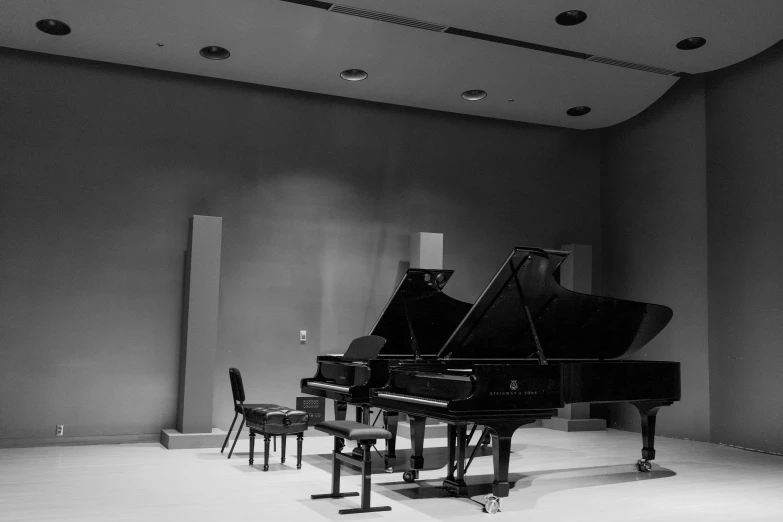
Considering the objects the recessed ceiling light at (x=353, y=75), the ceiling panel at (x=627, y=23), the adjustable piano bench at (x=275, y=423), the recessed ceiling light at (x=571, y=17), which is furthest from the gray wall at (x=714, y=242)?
the adjustable piano bench at (x=275, y=423)

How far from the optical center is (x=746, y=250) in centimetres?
755

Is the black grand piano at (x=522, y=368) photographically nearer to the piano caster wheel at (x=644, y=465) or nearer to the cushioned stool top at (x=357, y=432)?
the piano caster wheel at (x=644, y=465)

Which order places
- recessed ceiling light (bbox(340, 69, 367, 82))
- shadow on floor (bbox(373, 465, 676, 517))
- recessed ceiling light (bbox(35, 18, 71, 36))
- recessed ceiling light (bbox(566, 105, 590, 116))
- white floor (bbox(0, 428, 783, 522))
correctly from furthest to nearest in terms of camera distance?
1. recessed ceiling light (bbox(566, 105, 590, 116))
2. recessed ceiling light (bbox(340, 69, 367, 82))
3. recessed ceiling light (bbox(35, 18, 71, 36))
4. shadow on floor (bbox(373, 465, 676, 517))
5. white floor (bbox(0, 428, 783, 522))

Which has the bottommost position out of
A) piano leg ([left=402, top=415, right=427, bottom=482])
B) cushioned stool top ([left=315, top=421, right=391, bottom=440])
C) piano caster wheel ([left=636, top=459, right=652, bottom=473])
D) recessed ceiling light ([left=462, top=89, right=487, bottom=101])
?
piano caster wheel ([left=636, top=459, right=652, bottom=473])

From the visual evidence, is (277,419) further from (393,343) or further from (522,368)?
(522,368)

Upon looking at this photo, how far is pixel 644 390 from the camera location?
5715 mm

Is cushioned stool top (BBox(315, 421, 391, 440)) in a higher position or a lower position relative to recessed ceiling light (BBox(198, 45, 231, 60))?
lower

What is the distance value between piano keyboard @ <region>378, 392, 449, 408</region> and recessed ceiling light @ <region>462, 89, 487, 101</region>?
4193 millimetres

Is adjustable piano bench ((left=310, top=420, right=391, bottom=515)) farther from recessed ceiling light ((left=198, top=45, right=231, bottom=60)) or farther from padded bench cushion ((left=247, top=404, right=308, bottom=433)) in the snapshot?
recessed ceiling light ((left=198, top=45, right=231, bottom=60))

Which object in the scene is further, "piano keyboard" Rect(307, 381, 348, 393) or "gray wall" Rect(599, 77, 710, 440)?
"gray wall" Rect(599, 77, 710, 440)

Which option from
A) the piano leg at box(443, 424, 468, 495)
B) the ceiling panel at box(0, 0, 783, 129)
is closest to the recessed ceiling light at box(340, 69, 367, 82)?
the ceiling panel at box(0, 0, 783, 129)

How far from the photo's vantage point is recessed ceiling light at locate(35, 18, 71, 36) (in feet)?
21.0

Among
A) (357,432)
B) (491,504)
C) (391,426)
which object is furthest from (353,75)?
(491,504)

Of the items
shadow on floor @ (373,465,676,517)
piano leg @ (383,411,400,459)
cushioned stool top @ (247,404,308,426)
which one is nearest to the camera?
shadow on floor @ (373,465,676,517)
